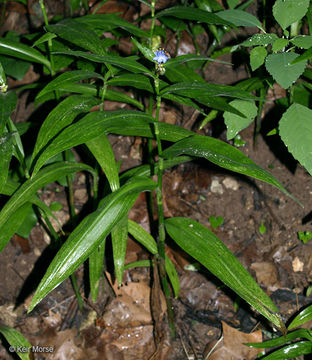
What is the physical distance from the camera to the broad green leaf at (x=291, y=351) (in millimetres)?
1688

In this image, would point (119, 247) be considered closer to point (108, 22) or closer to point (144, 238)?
point (144, 238)

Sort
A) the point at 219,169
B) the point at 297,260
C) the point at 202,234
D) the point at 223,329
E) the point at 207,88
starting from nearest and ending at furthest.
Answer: the point at 207,88 < the point at 202,234 < the point at 223,329 < the point at 297,260 < the point at 219,169

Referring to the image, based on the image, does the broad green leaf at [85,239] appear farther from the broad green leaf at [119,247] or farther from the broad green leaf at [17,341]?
the broad green leaf at [17,341]

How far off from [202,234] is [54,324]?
1124 mm

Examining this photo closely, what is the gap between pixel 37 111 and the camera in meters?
2.63

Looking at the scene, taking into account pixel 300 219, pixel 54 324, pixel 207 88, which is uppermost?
pixel 207 88

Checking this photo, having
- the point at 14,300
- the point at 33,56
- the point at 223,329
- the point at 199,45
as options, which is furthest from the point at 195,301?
the point at 199,45

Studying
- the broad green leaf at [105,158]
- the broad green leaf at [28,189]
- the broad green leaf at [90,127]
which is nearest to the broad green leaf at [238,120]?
the broad green leaf at [90,127]

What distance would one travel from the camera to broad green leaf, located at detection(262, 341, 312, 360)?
1688 mm

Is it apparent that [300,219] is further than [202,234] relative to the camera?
Yes

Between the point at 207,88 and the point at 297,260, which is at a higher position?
the point at 207,88

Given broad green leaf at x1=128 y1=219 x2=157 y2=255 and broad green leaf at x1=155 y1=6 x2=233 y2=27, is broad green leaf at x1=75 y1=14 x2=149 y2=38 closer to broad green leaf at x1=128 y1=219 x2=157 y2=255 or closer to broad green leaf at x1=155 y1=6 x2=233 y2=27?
broad green leaf at x1=155 y1=6 x2=233 y2=27

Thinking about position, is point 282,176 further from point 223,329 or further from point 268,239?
point 223,329

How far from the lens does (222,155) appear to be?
128cm
